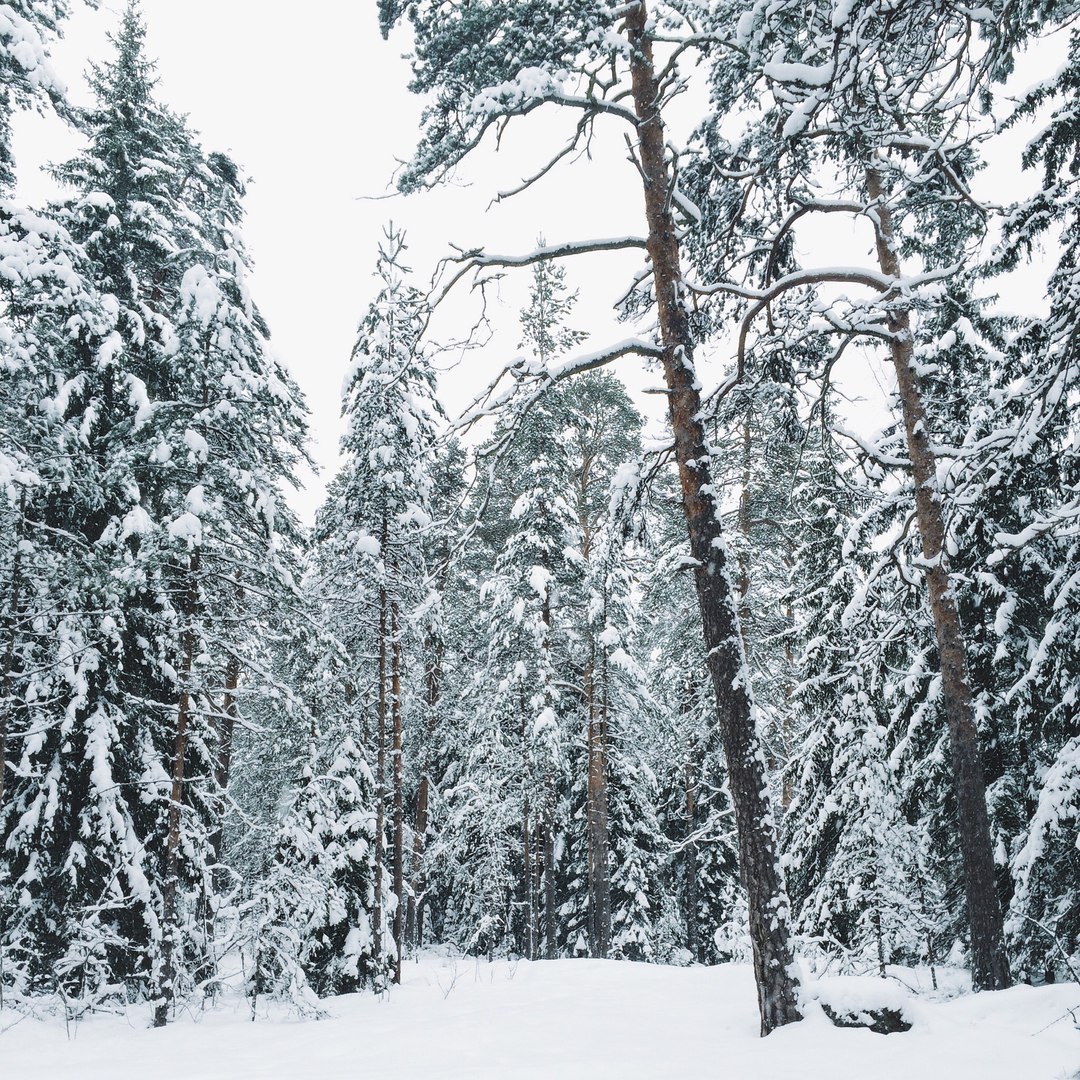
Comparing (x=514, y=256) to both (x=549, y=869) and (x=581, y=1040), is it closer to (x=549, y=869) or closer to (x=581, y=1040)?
(x=581, y=1040)

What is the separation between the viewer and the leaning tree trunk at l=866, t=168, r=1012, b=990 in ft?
27.4

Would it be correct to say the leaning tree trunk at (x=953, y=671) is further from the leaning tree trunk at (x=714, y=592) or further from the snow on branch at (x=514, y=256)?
the snow on branch at (x=514, y=256)

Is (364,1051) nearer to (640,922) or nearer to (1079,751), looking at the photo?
(1079,751)

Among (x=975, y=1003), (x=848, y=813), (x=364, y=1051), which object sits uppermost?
(x=848, y=813)

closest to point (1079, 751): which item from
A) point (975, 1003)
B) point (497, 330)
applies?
point (975, 1003)

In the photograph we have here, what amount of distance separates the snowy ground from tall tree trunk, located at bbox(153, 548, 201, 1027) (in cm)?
55

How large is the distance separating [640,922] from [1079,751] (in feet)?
50.2

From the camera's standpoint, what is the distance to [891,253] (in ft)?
33.5

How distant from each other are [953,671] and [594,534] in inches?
470

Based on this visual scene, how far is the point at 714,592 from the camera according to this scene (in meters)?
6.81

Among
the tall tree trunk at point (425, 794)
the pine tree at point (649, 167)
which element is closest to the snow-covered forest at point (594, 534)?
the pine tree at point (649, 167)

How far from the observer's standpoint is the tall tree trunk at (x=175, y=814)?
983 cm

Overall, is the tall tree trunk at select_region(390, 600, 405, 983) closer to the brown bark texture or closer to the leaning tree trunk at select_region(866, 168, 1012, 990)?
the brown bark texture

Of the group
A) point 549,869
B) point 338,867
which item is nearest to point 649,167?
point 338,867
